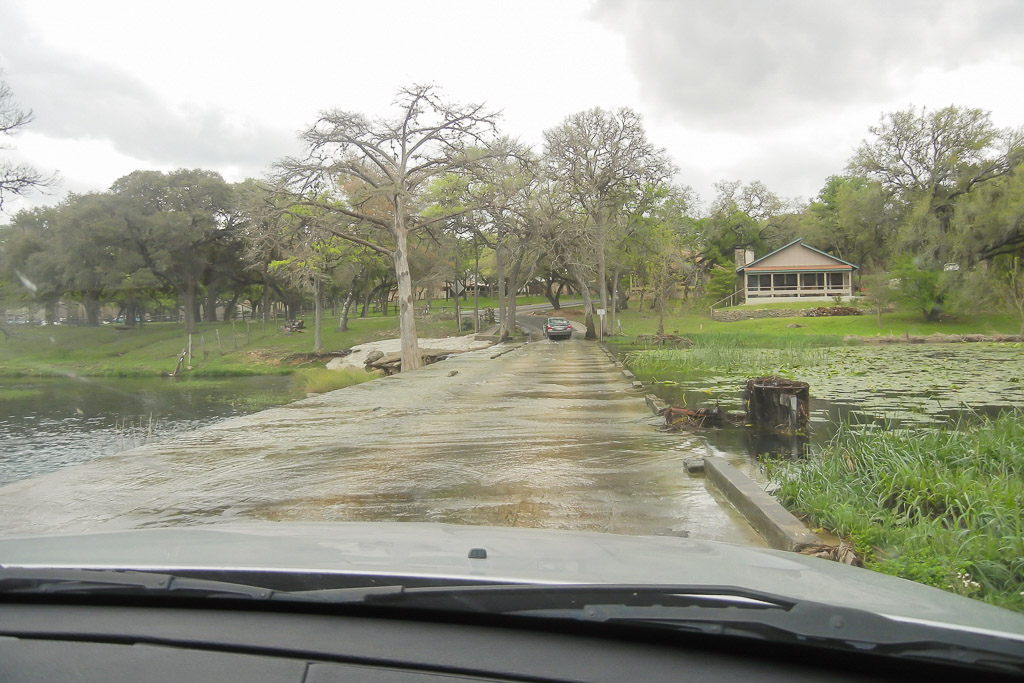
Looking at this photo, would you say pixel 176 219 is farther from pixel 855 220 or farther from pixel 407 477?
pixel 855 220

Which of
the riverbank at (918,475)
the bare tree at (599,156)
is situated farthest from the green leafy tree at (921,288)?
the riverbank at (918,475)

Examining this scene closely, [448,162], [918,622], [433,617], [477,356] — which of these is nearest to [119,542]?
[433,617]

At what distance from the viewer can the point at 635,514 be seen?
575 cm

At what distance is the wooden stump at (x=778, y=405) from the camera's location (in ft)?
30.4

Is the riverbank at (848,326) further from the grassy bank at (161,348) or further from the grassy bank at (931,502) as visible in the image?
the grassy bank at (931,502)

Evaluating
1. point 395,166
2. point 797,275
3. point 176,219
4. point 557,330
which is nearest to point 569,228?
point 395,166

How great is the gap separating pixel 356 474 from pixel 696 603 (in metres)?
6.04

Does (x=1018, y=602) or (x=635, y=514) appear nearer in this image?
(x=1018, y=602)

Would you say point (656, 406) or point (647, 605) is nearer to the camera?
point (647, 605)

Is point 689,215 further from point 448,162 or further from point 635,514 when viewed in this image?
point 635,514

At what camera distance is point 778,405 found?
9.56 metres

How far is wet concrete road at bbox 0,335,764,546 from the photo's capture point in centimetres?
579

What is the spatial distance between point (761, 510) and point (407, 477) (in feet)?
11.6

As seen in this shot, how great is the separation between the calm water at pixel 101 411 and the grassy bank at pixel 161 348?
3127mm
